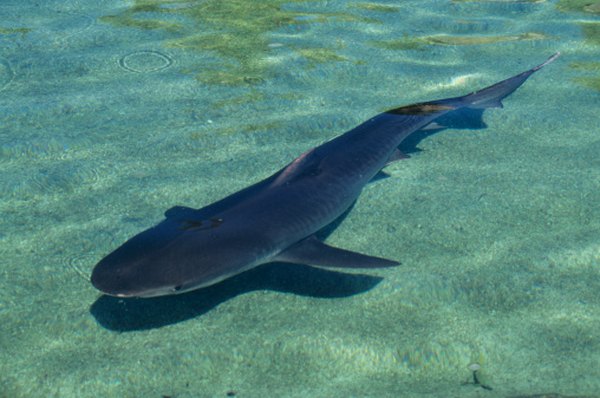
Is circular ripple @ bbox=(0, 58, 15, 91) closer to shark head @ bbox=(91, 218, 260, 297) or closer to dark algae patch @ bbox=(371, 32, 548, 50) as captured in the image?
shark head @ bbox=(91, 218, 260, 297)

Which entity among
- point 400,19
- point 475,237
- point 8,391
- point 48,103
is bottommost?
point 8,391

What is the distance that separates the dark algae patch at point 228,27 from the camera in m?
6.84

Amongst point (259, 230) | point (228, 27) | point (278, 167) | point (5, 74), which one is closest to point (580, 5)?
point (228, 27)

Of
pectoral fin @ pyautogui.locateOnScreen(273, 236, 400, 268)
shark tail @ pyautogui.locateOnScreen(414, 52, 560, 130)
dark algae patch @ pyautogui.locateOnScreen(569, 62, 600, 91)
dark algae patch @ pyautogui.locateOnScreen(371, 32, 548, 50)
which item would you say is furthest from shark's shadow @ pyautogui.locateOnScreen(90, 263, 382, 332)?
dark algae patch @ pyautogui.locateOnScreen(371, 32, 548, 50)

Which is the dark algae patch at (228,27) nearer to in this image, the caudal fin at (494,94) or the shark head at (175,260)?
the caudal fin at (494,94)

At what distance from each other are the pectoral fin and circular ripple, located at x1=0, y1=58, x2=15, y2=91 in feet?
13.8

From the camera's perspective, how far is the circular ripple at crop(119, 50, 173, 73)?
22.5ft

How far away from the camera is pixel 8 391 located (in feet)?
10.3

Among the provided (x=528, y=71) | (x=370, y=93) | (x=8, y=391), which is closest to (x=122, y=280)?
(x=8, y=391)

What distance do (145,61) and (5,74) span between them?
1492 mm

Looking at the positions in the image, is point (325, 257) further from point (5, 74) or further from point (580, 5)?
point (580, 5)

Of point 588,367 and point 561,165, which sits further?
point 561,165

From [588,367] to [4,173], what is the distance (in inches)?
175

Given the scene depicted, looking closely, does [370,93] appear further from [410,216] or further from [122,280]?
[122,280]
